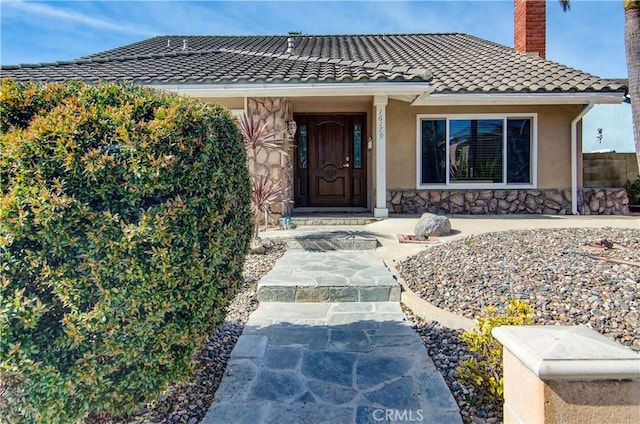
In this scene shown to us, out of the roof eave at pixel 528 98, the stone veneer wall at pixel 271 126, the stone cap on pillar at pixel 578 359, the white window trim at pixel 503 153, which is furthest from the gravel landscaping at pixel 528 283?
the stone veneer wall at pixel 271 126

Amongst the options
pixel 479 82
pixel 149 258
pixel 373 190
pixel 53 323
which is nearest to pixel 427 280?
pixel 149 258

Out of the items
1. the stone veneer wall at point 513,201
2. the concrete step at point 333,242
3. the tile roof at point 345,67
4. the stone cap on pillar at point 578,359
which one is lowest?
the concrete step at point 333,242

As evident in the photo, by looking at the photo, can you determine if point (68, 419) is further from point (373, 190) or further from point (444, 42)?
point (444, 42)

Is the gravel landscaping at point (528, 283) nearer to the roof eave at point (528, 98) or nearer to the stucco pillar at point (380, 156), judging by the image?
the stucco pillar at point (380, 156)

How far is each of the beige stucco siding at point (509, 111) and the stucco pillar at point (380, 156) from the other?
1.14 meters

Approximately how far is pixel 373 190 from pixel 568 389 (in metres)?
8.31

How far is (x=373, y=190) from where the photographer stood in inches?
387

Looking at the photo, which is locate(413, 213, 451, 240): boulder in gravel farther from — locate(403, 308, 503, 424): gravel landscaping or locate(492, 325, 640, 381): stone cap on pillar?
locate(492, 325, 640, 381): stone cap on pillar

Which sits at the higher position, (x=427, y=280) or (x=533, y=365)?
(x=533, y=365)

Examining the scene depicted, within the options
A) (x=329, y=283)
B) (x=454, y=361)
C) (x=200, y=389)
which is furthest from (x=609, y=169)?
(x=200, y=389)

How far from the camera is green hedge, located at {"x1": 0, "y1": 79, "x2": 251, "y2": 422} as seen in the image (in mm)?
1854

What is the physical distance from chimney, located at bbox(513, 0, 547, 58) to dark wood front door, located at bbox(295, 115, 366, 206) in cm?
563

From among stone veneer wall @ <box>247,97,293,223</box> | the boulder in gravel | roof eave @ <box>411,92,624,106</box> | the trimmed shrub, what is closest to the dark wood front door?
stone veneer wall @ <box>247,97,293,223</box>

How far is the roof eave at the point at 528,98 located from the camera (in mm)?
8492
